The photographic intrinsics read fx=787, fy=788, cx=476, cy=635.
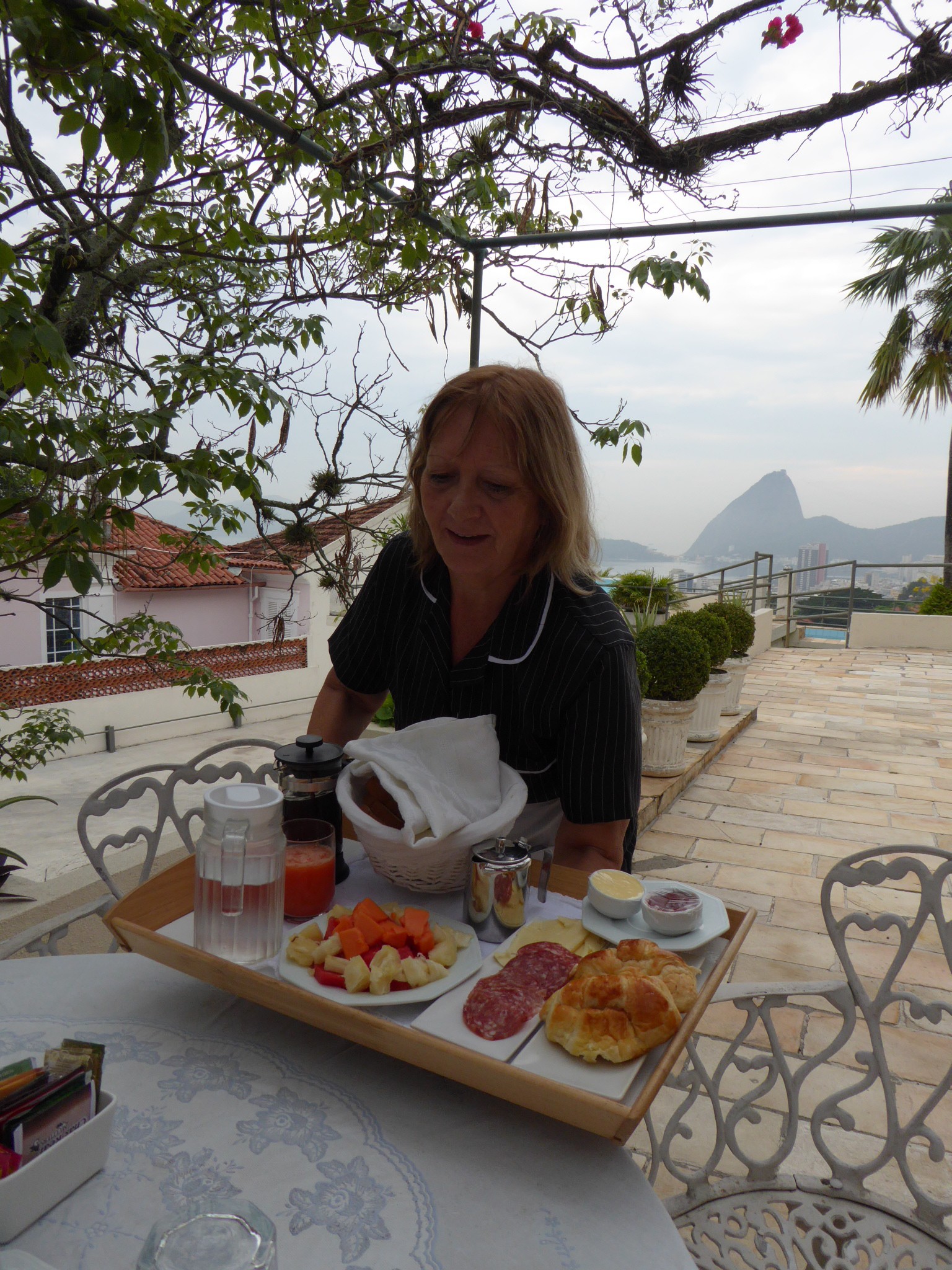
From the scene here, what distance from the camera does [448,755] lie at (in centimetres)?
123

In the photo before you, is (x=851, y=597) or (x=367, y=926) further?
(x=851, y=597)

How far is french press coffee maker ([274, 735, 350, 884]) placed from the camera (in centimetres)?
120

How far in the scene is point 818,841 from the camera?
3951 mm

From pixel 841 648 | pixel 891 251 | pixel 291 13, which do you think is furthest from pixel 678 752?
pixel 891 251

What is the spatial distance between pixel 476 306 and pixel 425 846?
2454 mm

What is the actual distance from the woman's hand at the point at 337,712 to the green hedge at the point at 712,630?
3693 millimetres

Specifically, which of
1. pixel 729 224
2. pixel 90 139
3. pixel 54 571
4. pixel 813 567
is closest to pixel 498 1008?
pixel 54 571

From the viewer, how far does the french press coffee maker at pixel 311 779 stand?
1.20 m

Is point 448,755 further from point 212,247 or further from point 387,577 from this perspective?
point 212,247

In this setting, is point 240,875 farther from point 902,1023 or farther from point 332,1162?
point 902,1023

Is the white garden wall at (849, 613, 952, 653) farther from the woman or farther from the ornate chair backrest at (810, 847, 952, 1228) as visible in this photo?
the woman

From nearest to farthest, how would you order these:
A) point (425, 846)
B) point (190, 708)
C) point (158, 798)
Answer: point (425, 846) → point (158, 798) → point (190, 708)

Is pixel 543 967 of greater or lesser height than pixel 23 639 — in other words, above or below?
above

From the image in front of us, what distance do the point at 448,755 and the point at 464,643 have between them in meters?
0.44
